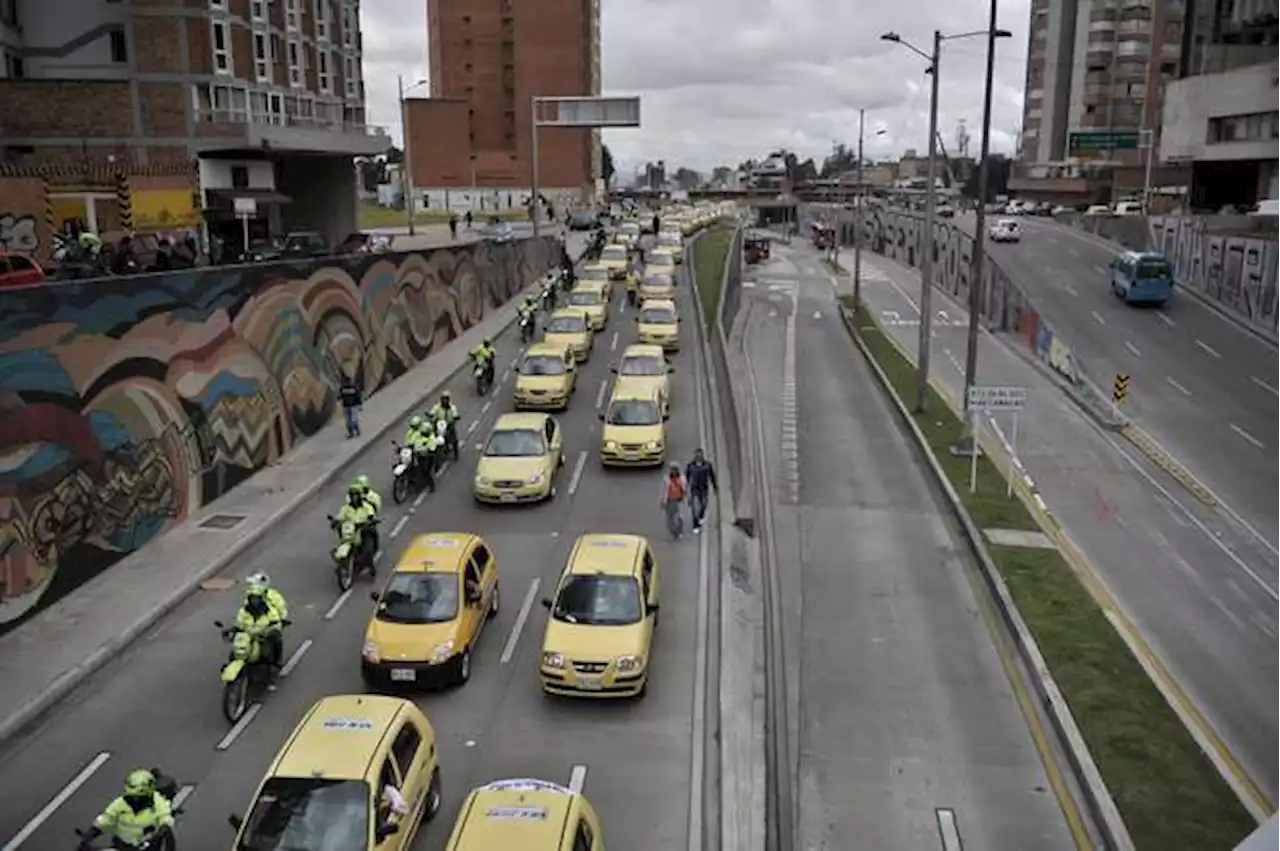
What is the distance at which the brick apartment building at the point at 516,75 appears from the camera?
12675cm

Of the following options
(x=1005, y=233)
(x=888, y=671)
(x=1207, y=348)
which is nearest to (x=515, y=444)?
(x=888, y=671)

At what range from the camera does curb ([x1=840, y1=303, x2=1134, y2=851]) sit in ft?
43.9

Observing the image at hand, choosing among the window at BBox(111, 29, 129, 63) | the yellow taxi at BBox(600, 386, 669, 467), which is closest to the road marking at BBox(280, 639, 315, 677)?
the yellow taxi at BBox(600, 386, 669, 467)

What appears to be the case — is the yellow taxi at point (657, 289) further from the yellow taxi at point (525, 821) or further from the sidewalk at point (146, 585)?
the yellow taxi at point (525, 821)

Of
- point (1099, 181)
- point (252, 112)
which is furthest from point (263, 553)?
point (1099, 181)

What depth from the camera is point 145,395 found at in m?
21.6

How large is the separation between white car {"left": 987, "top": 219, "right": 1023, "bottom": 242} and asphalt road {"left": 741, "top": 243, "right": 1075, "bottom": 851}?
5231cm

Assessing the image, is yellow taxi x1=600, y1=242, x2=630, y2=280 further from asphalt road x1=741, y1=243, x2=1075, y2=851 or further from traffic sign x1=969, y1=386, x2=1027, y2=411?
traffic sign x1=969, y1=386, x2=1027, y2=411

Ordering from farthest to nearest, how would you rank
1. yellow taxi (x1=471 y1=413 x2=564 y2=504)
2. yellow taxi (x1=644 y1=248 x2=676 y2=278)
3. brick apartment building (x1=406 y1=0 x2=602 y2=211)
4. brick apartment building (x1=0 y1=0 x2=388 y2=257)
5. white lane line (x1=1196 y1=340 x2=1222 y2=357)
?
brick apartment building (x1=406 y1=0 x2=602 y2=211) → yellow taxi (x1=644 y1=248 x2=676 y2=278) → brick apartment building (x1=0 y1=0 x2=388 y2=257) → white lane line (x1=1196 y1=340 x2=1222 y2=357) → yellow taxi (x1=471 y1=413 x2=564 y2=504)

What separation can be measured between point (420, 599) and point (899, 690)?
746cm

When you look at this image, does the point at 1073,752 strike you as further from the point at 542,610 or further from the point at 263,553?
the point at 263,553

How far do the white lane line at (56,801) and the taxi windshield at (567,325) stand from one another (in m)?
26.7

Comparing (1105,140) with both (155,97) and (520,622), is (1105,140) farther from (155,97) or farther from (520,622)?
(520,622)

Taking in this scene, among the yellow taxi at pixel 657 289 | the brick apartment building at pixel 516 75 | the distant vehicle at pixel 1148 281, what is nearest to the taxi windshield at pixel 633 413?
the yellow taxi at pixel 657 289
